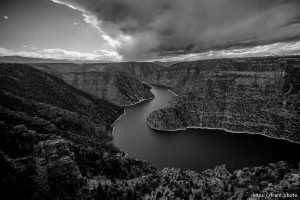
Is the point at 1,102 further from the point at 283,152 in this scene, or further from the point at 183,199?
the point at 283,152

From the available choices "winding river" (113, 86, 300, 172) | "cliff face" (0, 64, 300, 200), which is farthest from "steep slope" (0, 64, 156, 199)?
"winding river" (113, 86, 300, 172)

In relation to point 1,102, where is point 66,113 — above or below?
below

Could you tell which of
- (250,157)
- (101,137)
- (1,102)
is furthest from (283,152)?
(1,102)

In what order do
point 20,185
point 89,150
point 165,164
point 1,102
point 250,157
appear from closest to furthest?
point 20,185 → point 89,150 → point 1,102 → point 165,164 → point 250,157

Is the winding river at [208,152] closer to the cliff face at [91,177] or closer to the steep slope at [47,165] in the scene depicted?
the steep slope at [47,165]

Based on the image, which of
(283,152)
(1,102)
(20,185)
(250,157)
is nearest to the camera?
(20,185)

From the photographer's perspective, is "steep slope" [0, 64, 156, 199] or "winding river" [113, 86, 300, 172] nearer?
"steep slope" [0, 64, 156, 199]

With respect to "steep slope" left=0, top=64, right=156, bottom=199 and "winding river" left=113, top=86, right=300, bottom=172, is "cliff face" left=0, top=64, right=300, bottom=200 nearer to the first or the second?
"steep slope" left=0, top=64, right=156, bottom=199

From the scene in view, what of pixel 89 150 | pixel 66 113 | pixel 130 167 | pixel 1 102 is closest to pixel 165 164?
pixel 130 167

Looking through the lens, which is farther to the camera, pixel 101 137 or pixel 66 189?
pixel 101 137

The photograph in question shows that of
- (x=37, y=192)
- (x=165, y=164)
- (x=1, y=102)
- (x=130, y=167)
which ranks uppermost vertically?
(x=1, y=102)

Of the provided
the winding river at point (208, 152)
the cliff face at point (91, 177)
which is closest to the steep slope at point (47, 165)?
the cliff face at point (91, 177)
